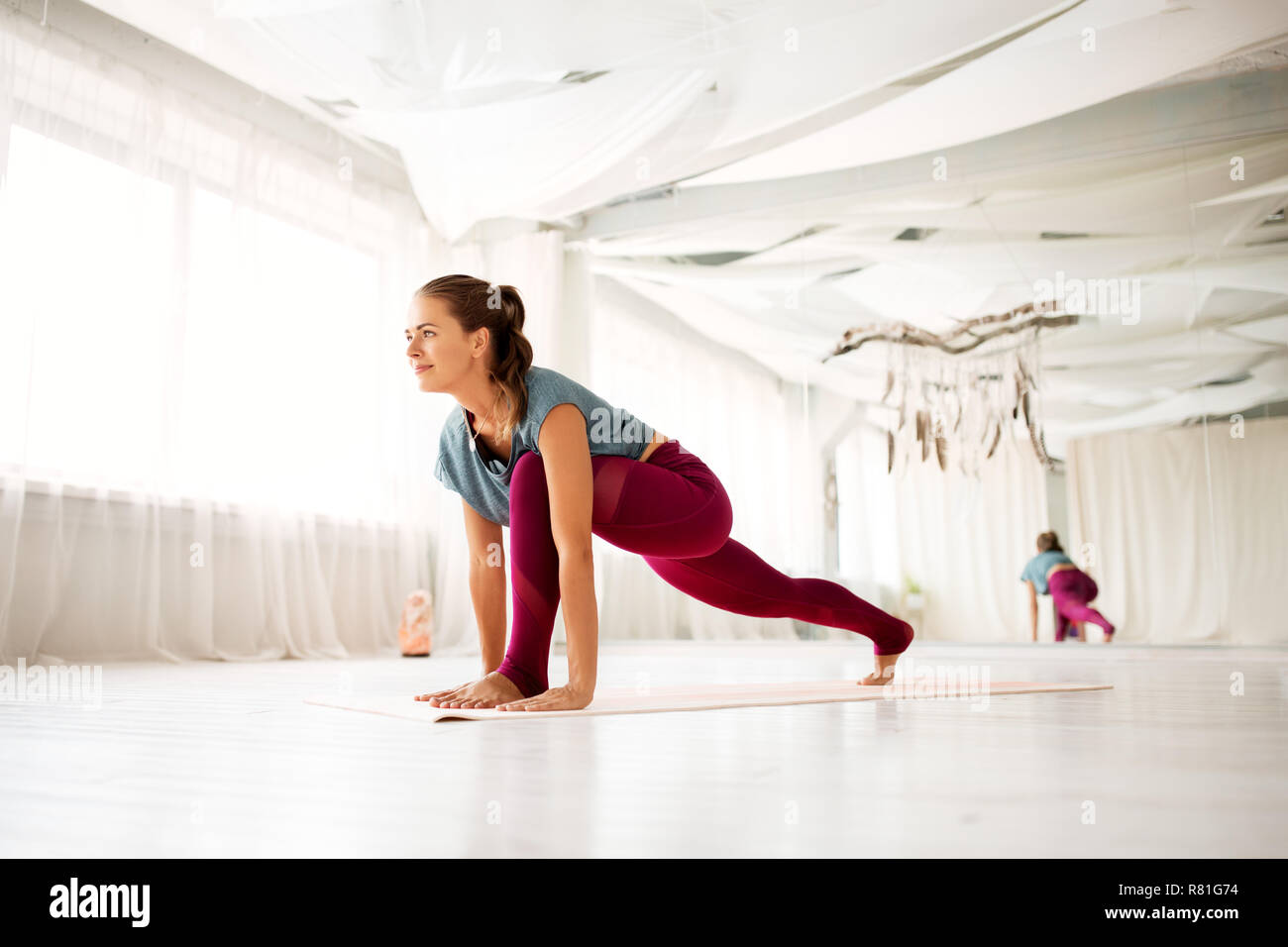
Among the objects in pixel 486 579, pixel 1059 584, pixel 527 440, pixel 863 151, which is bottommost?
pixel 1059 584

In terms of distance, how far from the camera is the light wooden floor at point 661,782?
66 cm

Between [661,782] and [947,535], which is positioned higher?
[947,535]

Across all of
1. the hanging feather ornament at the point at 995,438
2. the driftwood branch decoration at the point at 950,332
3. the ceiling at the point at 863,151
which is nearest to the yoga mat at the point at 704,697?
the ceiling at the point at 863,151

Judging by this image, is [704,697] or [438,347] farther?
[704,697]

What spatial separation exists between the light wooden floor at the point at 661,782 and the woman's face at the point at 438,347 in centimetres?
56

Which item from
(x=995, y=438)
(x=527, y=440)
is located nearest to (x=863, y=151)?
(x=995, y=438)

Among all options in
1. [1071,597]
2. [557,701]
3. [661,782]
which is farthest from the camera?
[1071,597]

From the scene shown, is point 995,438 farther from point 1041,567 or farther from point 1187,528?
point 1187,528

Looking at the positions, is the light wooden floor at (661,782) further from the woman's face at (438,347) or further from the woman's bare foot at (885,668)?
the woman's face at (438,347)

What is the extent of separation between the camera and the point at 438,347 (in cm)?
163

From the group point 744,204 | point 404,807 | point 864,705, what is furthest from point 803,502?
point 404,807

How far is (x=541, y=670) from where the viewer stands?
5.35 feet

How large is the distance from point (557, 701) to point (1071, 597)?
11.8 feet
